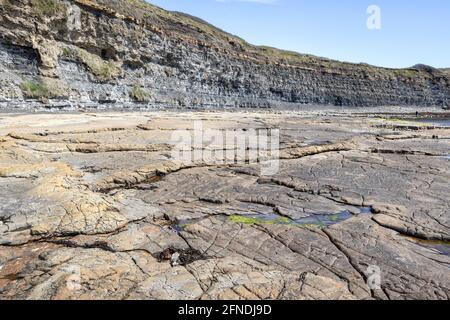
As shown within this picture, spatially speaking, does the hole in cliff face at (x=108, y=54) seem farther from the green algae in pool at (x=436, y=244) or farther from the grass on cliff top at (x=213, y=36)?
the green algae in pool at (x=436, y=244)

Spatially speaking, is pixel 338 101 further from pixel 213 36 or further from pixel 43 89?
pixel 43 89

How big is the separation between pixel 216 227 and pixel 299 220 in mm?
1751

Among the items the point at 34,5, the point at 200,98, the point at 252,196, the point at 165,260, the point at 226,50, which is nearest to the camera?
the point at 165,260

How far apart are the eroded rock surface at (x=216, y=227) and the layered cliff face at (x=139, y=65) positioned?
24200mm

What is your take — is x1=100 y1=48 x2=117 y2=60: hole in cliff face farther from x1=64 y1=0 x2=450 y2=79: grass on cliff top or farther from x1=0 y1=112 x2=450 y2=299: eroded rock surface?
x1=0 y1=112 x2=450 y2=299: eroded rock surface

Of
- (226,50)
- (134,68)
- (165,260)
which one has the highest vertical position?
(226,50)

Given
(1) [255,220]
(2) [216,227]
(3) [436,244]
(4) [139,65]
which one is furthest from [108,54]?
(3) [436,244]

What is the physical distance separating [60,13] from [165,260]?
37491 millimetres

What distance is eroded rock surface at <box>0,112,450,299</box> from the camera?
5.11m

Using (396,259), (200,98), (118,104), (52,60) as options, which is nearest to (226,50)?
(200,98)

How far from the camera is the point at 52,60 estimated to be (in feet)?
115

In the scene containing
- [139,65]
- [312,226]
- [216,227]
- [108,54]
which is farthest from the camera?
[139,65]

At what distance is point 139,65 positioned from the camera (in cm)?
4553

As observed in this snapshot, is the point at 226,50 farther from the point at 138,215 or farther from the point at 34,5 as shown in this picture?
the point at 138,215
